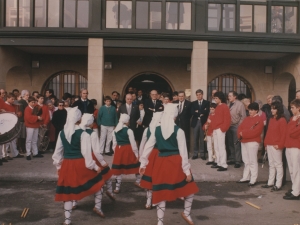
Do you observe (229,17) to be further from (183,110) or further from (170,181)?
(170,181)

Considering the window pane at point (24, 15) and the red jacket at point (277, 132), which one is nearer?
the red jacket at point (277, 132)

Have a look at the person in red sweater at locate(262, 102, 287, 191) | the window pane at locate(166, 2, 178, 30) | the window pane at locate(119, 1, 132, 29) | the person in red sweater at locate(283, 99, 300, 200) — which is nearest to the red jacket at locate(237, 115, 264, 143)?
the person in red sweater at locate(262, 102, 287, 191)

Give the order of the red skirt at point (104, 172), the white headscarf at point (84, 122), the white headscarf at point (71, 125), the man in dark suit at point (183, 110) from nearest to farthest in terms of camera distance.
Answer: the white headscarf at point (71, 125) → the white headscarf at point (84, 122) → the red skirt at point (104, 172) → the man in dark suit at point (183, 110)

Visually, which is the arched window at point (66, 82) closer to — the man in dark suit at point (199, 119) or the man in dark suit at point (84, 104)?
the man in dark suit at point (84, 104)

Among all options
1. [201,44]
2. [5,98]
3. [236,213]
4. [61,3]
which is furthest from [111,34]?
[236,213]

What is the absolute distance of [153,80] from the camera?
16.7 meters

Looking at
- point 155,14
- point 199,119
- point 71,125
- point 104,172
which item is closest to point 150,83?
point 155,14

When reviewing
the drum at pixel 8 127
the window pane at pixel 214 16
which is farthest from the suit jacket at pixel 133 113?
the window pane at pixel 214 16

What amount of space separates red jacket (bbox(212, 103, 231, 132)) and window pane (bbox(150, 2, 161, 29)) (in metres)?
4.58

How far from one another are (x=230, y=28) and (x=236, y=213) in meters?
8.11

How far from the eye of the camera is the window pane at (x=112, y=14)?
487 inches

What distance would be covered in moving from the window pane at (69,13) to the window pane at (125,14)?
1648 mm

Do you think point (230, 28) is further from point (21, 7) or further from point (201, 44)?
point (21, 7)

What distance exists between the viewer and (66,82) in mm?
15148
